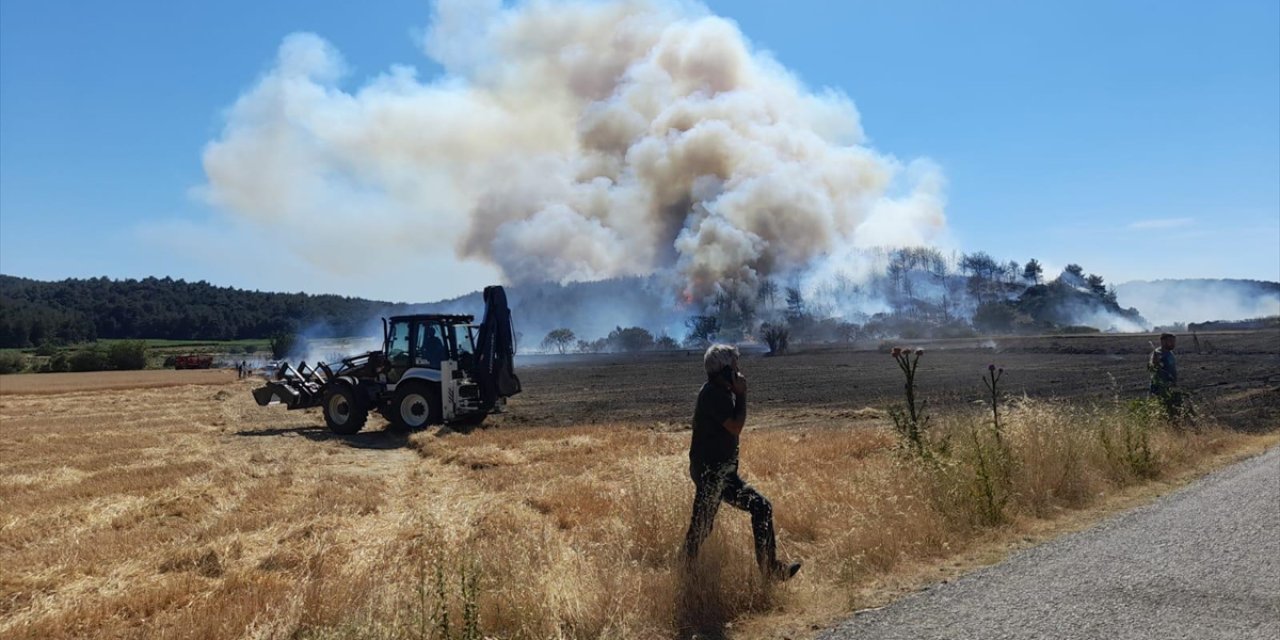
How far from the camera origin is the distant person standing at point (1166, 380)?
12633 mm

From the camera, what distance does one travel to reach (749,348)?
84.1 m

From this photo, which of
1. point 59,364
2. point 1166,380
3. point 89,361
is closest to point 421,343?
point 1166,380

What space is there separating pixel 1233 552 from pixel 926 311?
13024cm

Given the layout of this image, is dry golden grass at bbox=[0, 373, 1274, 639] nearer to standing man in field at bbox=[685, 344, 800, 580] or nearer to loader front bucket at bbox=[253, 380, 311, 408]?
standing man in field at bbox=[685, 344, 800, 580]

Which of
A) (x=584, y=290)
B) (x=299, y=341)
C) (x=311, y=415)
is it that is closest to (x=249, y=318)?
(x=584, y=290)

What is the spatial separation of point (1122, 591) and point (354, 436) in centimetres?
1704

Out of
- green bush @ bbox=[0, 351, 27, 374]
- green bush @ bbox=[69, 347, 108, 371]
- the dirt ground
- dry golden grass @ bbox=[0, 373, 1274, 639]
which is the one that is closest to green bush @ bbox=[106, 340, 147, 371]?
green bush @ bbox=[69, 347, 108, 371]

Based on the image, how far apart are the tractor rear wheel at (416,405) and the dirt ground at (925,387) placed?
3870 mm

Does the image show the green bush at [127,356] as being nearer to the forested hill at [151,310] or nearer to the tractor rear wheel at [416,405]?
the forested hill at [151,310]

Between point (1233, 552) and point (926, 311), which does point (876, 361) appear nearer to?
point (1233, 552)

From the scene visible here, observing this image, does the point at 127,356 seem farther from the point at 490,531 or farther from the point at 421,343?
the point at 490,531

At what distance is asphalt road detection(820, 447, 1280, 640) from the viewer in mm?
4781

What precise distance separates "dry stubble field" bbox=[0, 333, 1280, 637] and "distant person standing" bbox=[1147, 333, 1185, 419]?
0.64 metres

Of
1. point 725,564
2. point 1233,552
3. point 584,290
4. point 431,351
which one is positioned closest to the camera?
point 725,564
